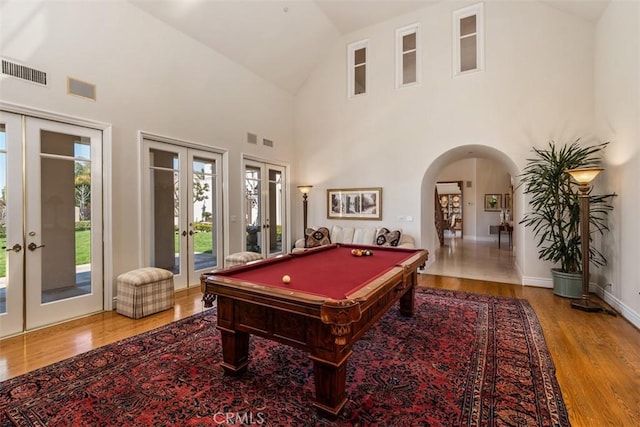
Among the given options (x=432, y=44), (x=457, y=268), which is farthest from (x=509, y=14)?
(x=457, y=268)

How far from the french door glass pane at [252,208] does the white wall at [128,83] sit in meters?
0.36

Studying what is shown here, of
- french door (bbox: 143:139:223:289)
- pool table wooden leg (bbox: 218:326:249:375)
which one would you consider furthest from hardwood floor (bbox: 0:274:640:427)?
pool table wooden leg (bbox: 218:326:249:375)

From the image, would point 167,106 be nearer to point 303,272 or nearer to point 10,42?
point 10,42

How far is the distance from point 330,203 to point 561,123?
15.6 feet

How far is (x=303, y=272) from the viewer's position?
8.88ft

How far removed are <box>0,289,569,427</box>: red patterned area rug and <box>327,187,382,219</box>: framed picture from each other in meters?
3.86

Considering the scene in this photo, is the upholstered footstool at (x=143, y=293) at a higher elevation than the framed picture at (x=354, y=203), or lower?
lower

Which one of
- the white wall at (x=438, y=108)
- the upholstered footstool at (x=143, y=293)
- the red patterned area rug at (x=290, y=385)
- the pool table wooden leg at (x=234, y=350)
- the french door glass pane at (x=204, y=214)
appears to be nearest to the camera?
the red patterned area rug at (x=290, y=385)

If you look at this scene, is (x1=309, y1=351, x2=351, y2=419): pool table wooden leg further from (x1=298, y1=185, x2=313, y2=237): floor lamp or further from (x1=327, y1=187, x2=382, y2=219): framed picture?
(x1=298, y1=185, x2=313, y2=237): floor lamp

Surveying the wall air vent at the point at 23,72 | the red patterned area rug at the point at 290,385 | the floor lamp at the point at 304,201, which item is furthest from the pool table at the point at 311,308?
the floor lamp at the point at 304,201

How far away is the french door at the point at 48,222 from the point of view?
129 inches

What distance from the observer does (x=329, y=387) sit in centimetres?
191

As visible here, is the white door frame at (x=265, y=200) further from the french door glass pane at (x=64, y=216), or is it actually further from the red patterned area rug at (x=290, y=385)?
the red patterned area rug at (x=290, y=385)

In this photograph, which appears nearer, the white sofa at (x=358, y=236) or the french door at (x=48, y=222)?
the french door at (x=48, y=222)
